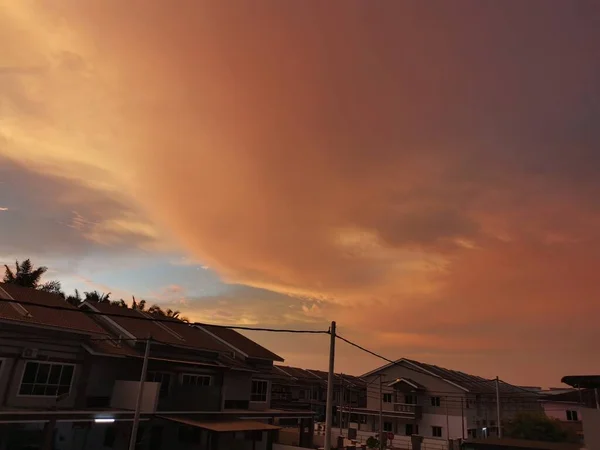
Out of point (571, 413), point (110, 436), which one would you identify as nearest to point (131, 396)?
point (110, 436)

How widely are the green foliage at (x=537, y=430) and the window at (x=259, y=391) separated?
2449 cm

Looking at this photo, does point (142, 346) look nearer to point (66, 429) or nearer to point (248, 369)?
point (66, 429)

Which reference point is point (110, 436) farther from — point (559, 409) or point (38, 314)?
point (559, 409)

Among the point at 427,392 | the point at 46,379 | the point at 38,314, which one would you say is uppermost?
the point at 38,314

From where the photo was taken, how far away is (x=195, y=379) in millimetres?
34688

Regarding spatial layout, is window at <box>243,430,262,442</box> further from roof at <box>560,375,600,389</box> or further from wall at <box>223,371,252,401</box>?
roof at <box>560,375,600,389</box>

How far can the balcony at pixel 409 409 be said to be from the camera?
55750 mm

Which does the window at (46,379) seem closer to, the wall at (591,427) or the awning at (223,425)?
the awning at (223,425)

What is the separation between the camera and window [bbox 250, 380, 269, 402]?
131 ft

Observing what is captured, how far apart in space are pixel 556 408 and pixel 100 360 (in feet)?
251

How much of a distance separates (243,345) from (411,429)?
95.8 ft

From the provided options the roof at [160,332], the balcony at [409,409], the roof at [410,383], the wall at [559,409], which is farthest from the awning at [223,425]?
the wall at [559,409]

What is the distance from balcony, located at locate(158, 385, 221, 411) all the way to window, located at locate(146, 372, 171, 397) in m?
0.52

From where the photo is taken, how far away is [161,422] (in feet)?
105
